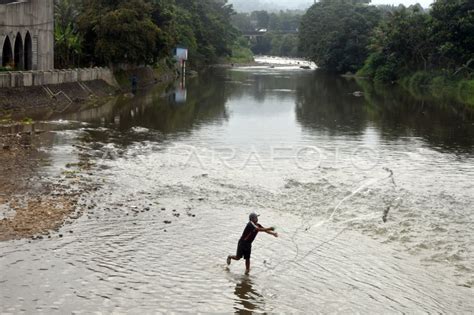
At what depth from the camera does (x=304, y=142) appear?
35.7 metres

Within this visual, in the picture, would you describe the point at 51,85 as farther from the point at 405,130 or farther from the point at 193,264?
the point at 193,264

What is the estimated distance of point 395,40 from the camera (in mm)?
91938

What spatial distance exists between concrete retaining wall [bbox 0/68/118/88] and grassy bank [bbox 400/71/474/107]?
3455 cm

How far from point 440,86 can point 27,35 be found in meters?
53.6

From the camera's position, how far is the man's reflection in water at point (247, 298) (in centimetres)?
1361

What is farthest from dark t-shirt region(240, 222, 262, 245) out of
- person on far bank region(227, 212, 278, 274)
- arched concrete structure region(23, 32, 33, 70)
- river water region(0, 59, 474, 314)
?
arched concrete structure region(23, 32, 33, 70)

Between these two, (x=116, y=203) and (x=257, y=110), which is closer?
(x=116, y=203)

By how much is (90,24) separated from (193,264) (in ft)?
155

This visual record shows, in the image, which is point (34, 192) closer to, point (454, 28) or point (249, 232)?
point (249, 232)

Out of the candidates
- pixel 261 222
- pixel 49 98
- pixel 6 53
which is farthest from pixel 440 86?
pixel 261 222

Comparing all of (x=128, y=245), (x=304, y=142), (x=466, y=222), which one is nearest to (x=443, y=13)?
(x=304, y=142)

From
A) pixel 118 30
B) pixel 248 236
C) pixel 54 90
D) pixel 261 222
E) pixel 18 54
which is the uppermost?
pixel 118 30

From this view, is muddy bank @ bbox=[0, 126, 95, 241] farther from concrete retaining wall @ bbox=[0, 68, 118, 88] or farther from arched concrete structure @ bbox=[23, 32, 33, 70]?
arched concrete structure @ bbox=[23, 32, 33, 70]

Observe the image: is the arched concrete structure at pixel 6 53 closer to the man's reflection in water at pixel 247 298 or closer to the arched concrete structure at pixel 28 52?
the arched concrete structure at pixel 28 52
